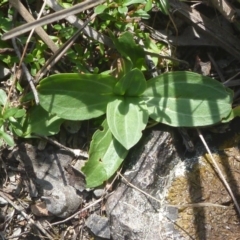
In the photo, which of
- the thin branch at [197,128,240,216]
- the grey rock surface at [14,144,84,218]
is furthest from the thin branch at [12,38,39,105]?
the thin branch at [197,128,240,216]

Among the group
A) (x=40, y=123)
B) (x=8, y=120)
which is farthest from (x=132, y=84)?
(x=8, y=120)

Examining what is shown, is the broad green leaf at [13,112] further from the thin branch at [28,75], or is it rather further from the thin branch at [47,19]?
the thin branch at [47,19]

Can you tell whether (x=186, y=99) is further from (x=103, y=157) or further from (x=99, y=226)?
(x=99, y=226)

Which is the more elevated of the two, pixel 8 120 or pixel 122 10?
pixel 122 10

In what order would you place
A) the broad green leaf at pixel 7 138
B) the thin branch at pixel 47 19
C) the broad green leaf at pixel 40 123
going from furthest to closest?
the broad green leaf at pixel 40 123 → the broad green leaf at pixel 7 138 → the thin branch at pixel 47 19

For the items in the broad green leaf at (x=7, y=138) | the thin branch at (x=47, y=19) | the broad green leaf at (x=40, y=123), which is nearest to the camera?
the thin branch at (x=47, y=19)

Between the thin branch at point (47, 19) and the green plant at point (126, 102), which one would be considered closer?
the thin branch at point (47, 19)

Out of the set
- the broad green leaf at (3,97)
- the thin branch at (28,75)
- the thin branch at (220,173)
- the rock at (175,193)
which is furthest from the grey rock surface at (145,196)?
the broad green leaf at (3,97)

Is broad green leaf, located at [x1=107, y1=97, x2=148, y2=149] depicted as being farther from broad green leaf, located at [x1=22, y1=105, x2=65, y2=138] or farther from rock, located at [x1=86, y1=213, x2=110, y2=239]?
rock, located at [x1=86, y1=213, x2=110, y2=239]
